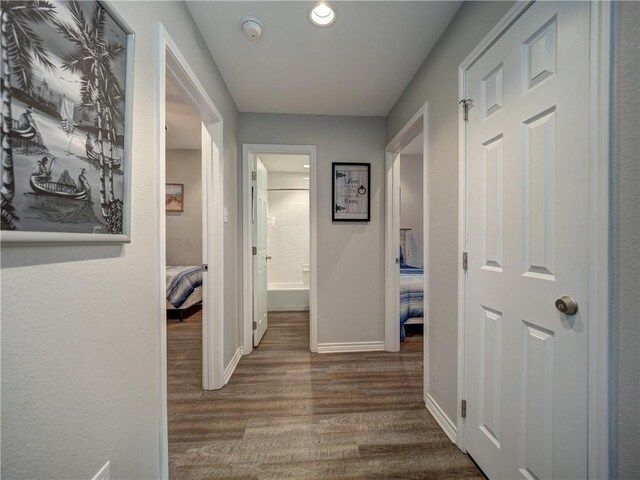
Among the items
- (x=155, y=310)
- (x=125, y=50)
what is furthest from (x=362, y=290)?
(x=125, y=50)

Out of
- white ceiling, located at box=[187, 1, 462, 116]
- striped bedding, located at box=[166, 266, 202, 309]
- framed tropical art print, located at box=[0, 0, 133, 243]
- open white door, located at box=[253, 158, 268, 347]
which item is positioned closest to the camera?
framed tropical art print, located at box=[0, 0, 133, 243]

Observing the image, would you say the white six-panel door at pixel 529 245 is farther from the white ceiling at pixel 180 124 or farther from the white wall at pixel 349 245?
the white ceiling at pixel 180 124

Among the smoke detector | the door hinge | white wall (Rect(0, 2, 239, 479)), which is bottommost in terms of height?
white wall (Rect(0, 2, 239, 479))

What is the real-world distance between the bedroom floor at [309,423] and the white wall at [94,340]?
0.41m

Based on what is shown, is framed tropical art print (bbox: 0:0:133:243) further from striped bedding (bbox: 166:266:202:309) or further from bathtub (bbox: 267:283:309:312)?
bathtub (bbox: 267:283:309:312)

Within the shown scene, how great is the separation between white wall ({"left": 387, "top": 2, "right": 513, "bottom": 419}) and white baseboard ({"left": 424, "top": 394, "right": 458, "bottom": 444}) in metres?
0.04

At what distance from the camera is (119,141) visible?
2.84 ft

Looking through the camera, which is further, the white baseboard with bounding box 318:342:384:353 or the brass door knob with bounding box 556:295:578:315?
the white baseboard with bounding box 318:342:384:353

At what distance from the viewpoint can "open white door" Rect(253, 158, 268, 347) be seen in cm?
274

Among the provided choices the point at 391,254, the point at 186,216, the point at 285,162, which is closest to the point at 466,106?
the point at 391,254

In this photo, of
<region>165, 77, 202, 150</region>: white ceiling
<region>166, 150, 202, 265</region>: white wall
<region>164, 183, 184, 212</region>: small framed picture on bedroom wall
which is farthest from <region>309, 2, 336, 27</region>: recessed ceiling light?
<region>164, 183, 184, 212</region>: small framed picture on bedroom wall

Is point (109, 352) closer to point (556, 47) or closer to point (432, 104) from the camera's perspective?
point (556, 47)

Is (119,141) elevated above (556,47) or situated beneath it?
situated beneath

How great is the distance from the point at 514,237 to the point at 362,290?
176 cm
